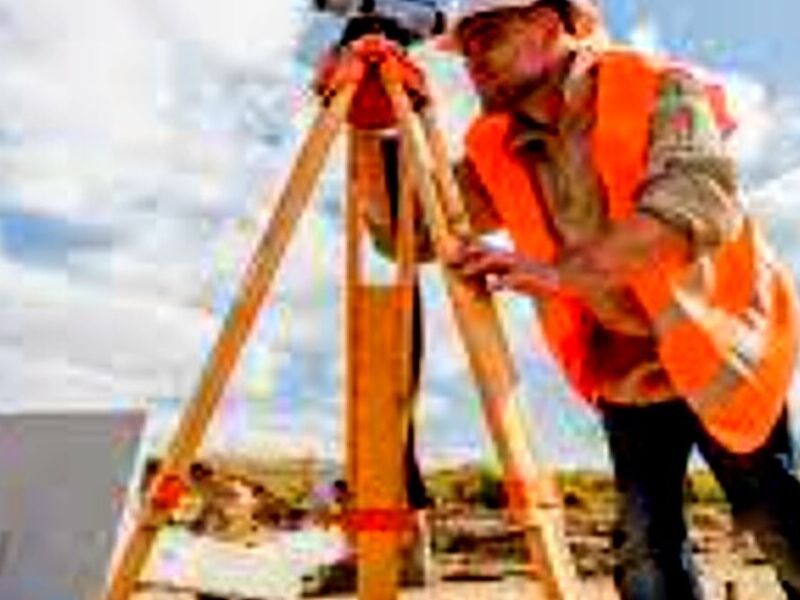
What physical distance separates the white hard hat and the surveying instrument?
0.14m

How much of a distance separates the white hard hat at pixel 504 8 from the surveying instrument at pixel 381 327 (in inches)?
5.6

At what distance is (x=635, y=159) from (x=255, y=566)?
271 inches

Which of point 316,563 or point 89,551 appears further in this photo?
point 316,563

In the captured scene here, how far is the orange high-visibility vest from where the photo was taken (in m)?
4.21

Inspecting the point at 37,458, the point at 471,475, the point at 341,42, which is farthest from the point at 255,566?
the point at 471,475

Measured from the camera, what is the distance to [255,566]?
1066cm

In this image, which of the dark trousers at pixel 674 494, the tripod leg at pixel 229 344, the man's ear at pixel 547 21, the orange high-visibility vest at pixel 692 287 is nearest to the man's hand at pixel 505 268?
the orange high-visibility vest at pixel 692 287

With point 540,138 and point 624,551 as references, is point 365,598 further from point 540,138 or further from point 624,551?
point 540,138

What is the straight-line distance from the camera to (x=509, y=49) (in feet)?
13.8

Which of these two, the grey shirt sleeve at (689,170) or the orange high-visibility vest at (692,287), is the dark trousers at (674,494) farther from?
the grey shirt sleeve at (689,170)

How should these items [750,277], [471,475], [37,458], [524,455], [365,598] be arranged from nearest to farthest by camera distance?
[524,455], [750,277], [365,598], [37,458], [471,475]

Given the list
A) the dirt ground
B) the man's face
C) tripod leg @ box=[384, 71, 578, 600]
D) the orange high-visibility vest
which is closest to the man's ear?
the man's face

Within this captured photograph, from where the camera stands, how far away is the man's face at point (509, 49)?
421 centimetres

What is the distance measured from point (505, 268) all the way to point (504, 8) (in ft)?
2.00
